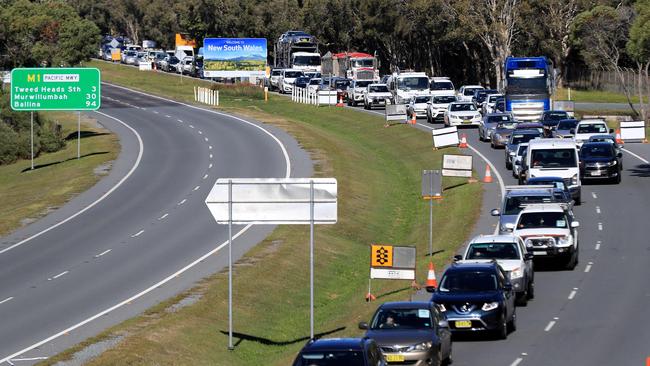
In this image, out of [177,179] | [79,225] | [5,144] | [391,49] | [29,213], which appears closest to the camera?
[79,225]

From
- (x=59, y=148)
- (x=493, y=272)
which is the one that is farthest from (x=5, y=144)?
(x=493, y=272)

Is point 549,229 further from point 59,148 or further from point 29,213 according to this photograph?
point 59,148

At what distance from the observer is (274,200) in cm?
2702

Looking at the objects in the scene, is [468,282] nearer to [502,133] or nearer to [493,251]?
[493,251]

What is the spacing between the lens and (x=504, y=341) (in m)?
25.7

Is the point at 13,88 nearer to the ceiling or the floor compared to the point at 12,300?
nearer to the ceiling

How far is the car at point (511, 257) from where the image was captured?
96.1 ft

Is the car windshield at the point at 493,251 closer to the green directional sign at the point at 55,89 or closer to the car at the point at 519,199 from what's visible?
the car at the point at 519,199

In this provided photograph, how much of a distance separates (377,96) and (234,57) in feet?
96.3

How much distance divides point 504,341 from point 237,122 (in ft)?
194

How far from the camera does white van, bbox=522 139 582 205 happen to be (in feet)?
150

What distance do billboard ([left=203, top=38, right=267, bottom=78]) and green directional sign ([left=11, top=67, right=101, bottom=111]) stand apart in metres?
42.2

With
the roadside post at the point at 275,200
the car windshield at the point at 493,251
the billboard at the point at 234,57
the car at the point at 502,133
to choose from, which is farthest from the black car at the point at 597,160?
the billboard at the point at 234,57

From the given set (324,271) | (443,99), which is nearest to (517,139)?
(324,271)
